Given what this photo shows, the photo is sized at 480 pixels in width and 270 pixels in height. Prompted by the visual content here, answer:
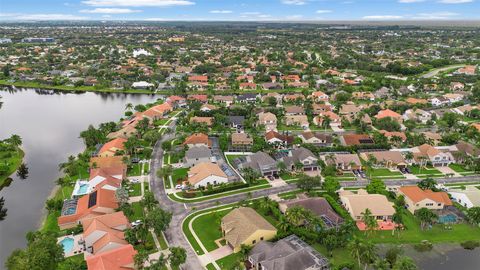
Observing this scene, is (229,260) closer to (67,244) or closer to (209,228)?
(209,228)

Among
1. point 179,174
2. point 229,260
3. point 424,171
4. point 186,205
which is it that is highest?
point 424,171

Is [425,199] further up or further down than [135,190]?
further up

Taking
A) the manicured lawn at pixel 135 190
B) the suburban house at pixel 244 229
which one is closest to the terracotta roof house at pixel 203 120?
the manicured lawn at pixel 135 190

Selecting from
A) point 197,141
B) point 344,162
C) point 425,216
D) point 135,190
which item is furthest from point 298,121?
point 135,190

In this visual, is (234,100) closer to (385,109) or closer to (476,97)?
(385,109)

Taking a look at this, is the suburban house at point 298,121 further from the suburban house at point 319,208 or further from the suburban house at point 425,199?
the suburban house at point 319,208

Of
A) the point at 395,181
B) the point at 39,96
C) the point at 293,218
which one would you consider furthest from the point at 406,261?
the point at 39,96

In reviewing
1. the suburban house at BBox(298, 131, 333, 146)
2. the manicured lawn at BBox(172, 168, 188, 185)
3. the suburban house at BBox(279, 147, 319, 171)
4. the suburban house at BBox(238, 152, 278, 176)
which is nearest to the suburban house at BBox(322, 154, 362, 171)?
the suburban house at BBox(279, 147, 319, 171)
